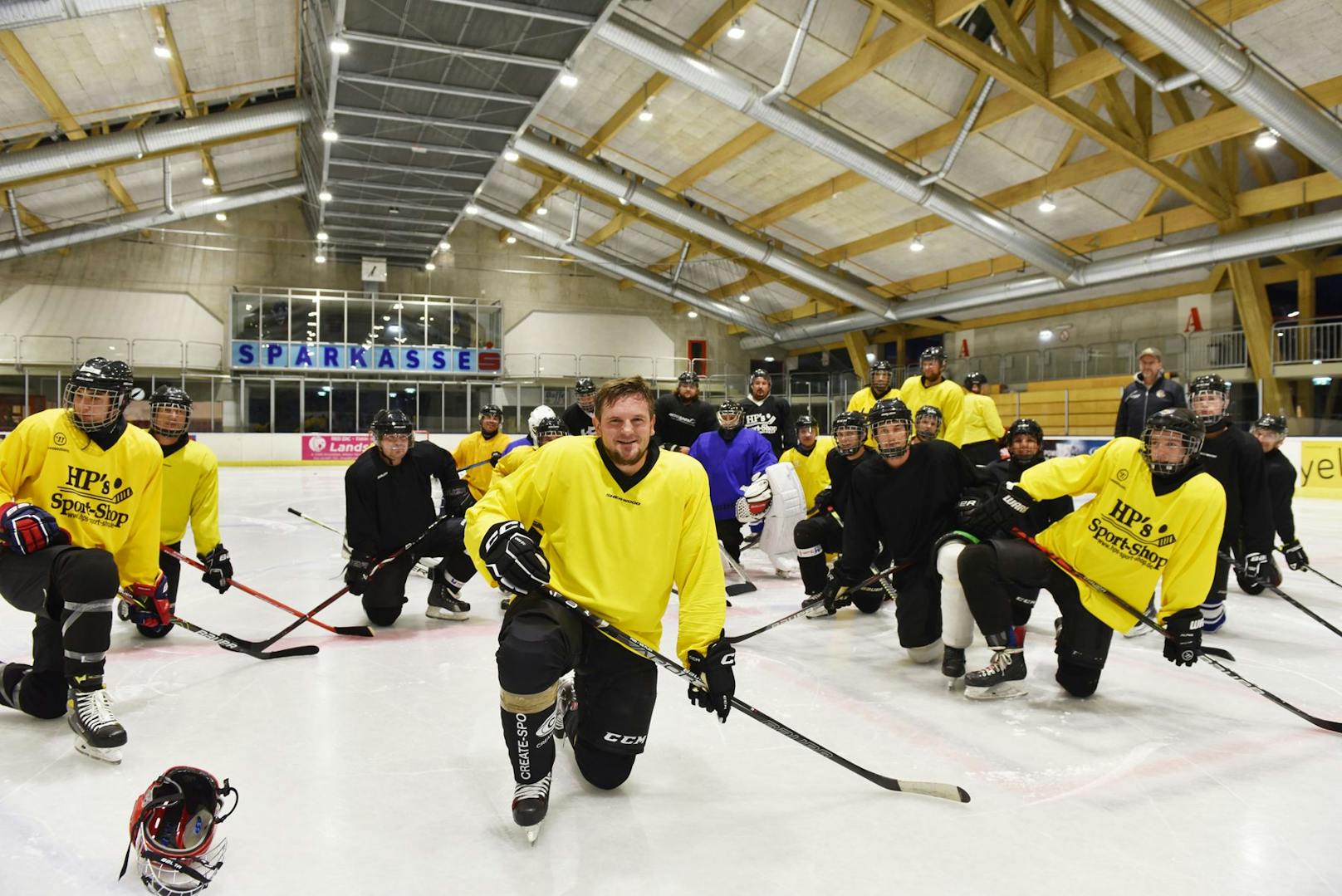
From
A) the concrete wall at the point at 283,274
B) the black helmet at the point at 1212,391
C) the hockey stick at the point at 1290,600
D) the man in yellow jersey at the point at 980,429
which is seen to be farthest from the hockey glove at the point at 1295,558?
the concrete wall at the point at 283,274

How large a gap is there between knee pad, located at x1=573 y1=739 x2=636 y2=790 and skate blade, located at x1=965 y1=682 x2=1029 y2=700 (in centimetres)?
151

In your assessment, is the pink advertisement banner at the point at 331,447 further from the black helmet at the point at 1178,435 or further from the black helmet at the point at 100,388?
the black helmet at the point at 1178,435

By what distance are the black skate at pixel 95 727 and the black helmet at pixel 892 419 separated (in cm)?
290

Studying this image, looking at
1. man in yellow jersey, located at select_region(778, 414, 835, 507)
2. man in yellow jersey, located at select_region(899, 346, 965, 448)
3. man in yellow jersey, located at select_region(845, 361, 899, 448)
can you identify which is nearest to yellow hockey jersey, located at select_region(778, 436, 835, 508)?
man in yellow jersey, located at select_region(778, 414, 835, 507)

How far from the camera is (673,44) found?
1155cm

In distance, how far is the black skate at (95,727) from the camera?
8.49 ft

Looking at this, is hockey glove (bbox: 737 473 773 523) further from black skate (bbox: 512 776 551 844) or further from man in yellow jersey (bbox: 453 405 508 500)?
black skate (bbox: 512 776 551 844)

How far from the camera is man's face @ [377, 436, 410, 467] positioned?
4.53 meters

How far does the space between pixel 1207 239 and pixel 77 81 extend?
16825mm

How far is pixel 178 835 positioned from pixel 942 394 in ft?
19.0

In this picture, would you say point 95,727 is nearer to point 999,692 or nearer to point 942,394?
point 999,692

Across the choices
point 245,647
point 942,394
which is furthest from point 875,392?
point 245,647

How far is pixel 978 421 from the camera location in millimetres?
6898

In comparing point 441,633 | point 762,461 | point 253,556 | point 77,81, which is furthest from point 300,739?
point 77,81
